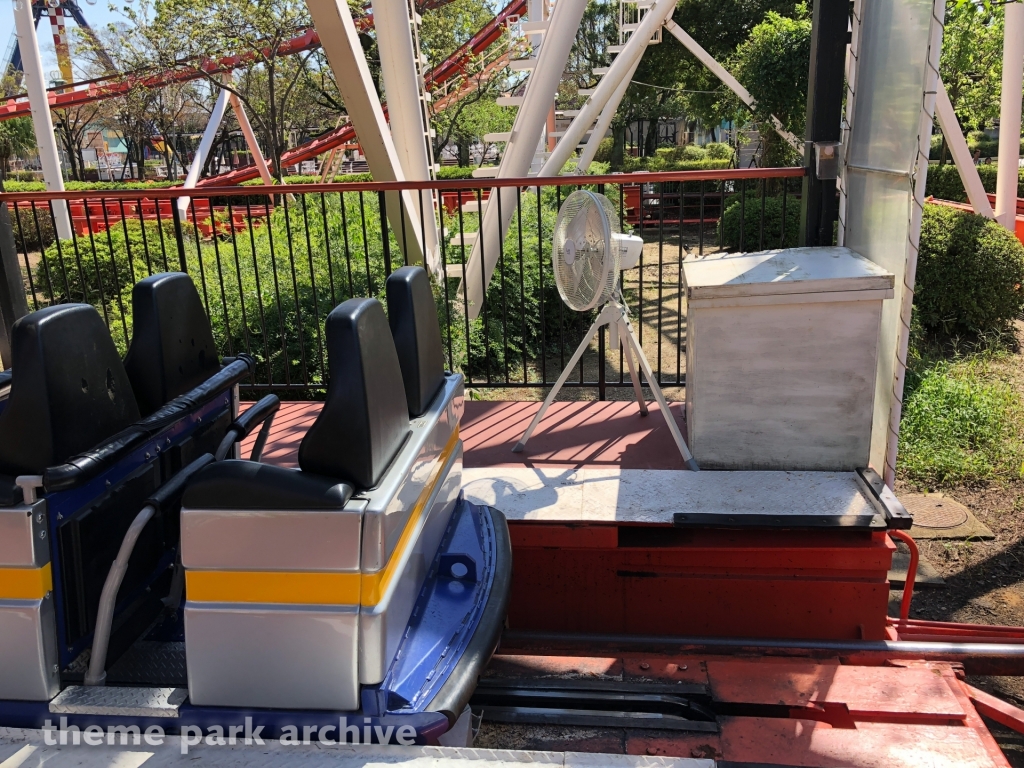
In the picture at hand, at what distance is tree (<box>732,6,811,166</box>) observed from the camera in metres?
12.6

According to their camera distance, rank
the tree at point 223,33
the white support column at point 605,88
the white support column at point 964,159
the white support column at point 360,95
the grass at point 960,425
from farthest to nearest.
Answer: the tree at point 223,33 < the white support column at point 964,159 < the white support column at point 605,88 < the white support column at point 360,95 < the grass at point 960,425

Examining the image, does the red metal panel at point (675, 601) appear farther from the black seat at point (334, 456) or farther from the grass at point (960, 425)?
the grass at point (960, 425)

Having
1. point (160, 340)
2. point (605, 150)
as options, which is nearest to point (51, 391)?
point (160, 340)

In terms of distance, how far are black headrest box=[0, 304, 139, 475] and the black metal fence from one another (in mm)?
1895

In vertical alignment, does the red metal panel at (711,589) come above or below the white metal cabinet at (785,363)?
below

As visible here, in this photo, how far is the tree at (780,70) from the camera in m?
12.6

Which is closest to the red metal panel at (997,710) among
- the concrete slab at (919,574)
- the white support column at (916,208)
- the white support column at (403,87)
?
the white support column at (916,208)

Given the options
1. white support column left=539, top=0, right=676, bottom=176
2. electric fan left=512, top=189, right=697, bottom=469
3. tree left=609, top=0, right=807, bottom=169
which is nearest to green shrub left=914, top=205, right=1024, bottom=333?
white support column left=539, top=0, right=676, bottom=176

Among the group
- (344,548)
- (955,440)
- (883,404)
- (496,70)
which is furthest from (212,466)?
(496,70)

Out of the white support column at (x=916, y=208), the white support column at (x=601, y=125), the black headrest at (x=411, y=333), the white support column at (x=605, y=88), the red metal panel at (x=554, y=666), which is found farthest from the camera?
the white support column at (x=601, y=125)

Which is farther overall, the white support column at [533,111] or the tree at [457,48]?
the tree at [457,48]

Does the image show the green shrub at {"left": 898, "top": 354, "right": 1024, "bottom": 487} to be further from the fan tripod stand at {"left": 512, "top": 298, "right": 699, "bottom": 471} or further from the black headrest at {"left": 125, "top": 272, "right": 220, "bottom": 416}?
the black headrest at {"left": 125, "top": 272, "right": 220, "bottom": 416}

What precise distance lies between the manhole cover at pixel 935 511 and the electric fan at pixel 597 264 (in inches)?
67.1

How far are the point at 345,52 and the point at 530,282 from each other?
309cm
